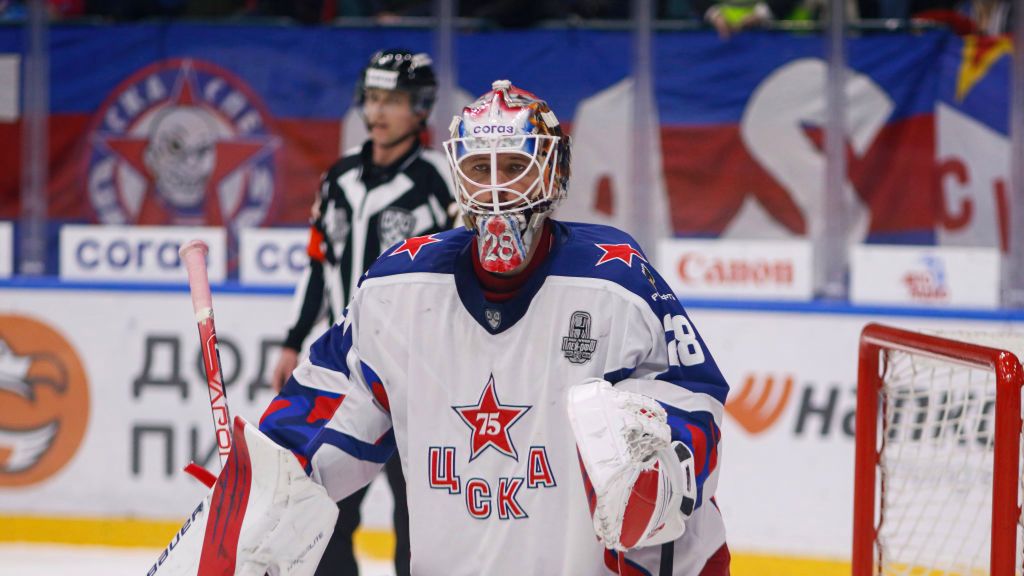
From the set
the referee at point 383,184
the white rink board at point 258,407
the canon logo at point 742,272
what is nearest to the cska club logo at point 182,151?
the white rink board at point 258,407

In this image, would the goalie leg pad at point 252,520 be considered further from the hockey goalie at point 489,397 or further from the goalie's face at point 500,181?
the goalie's face at point 500,181

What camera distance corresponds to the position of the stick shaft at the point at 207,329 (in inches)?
72.0

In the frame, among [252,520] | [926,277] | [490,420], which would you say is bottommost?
[252,520]

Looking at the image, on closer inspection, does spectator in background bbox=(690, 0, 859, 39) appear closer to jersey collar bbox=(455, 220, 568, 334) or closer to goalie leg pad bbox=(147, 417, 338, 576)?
jersey collar bbox=(455, 220, 568, 334)

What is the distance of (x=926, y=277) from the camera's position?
406 centimetres

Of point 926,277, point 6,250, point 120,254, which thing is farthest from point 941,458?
point 6,250

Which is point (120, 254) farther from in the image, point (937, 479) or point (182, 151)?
point (937, 479)

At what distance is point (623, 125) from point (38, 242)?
211 centimetres

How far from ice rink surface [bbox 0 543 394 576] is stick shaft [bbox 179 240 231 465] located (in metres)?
2.14

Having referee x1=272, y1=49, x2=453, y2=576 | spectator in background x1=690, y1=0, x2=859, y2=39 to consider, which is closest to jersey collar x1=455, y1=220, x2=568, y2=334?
referee x1=272, y1=49, x2=453, y2=576

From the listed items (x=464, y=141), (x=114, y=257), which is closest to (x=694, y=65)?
(x=114, y=257)

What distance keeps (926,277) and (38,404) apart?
2.73 m

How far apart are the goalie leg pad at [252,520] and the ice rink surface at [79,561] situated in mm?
2296

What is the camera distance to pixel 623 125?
505 cm
